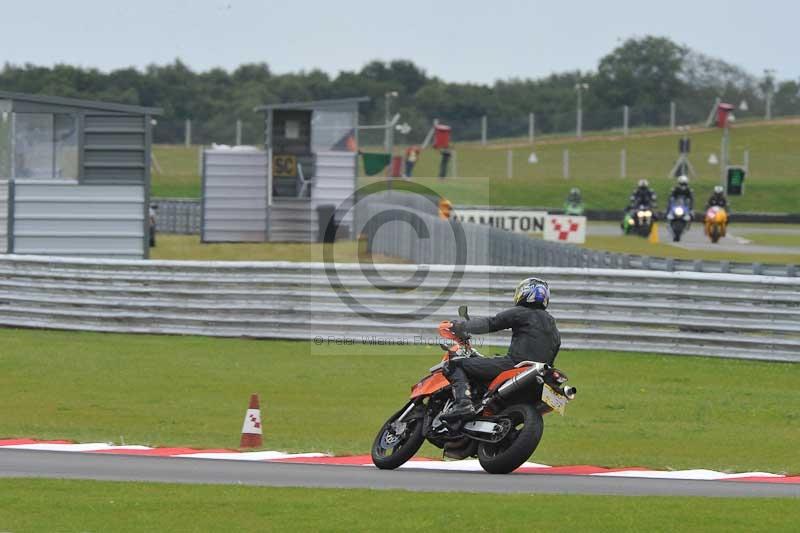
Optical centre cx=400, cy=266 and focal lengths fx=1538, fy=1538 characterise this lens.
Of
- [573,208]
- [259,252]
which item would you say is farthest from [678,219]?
[259,252]

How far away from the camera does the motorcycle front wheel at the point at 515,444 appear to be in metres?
10.6

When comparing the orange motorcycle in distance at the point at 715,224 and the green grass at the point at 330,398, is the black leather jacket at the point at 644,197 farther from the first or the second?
the green grass at the point at 330,398

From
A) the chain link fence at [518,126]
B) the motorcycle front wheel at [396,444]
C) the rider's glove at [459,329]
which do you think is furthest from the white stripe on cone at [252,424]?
the chain link fence at [518,126]

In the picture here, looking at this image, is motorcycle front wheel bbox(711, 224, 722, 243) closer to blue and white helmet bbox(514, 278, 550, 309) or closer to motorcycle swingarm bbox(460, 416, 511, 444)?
blue and white helmet bbox(514, 278, 550, 309)

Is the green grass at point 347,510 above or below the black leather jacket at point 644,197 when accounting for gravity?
below

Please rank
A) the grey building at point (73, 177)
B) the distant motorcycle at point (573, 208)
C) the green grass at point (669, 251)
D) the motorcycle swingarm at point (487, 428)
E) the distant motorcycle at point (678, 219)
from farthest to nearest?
the distant motorcycle at point (573, 208) → the distant motorcycle at point (678, 219) → the green grass at point (669, 251) → the grey building at point (73, 177) → the motorcycle swingarm at point (487, 428)

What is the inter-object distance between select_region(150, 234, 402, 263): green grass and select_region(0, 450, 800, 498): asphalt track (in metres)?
21.1

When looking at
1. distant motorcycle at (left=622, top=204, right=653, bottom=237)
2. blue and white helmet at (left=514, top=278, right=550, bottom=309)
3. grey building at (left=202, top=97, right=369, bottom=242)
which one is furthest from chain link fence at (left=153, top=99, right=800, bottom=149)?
blue and white helmet at (left=514, top=278, right=550, bottom=309)

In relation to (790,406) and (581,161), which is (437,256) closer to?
(790,406)

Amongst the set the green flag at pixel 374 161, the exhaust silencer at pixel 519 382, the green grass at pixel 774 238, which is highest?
the green flag at pixel 374 161

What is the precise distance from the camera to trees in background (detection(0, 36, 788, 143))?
78250 millimetres

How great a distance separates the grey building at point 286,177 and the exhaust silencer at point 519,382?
90.9 feet

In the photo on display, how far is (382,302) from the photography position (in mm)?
19297

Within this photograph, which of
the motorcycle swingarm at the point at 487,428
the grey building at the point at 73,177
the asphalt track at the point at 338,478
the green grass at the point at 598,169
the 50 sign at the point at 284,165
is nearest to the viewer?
the asphalt track at the point at 338,478
